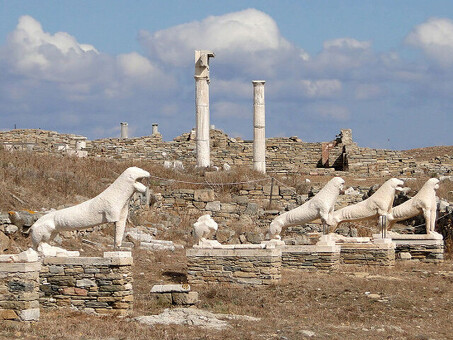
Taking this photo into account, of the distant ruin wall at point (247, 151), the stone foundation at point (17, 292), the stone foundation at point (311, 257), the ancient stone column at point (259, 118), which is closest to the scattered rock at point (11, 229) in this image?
the stone foundation at point (311, 257)

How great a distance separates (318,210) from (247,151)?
900 inches

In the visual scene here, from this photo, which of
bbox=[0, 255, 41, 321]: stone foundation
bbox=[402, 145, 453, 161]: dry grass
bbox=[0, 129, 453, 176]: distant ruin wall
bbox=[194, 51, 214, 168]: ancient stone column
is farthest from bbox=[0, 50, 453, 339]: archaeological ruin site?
bbox=[402, 145, 453, 161]: dry grass

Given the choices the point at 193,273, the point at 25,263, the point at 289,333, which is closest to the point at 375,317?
the point at 289,333

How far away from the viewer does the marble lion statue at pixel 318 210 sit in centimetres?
1803

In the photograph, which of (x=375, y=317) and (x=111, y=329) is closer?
(x=111, y=329)

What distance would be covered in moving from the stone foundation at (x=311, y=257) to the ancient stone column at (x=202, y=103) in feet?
54.7

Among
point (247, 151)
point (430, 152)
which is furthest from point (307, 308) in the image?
point (430, 152)

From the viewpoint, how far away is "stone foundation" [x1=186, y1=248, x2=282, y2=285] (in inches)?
616

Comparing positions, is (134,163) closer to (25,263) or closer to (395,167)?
(395,167)

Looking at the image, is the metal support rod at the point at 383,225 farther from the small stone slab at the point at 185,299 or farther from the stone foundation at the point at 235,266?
the small stone slab at the point at 185,299

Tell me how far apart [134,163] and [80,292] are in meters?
17.4

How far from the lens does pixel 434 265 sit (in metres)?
19.2

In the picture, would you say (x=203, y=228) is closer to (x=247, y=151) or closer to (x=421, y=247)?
(x=421, y=247)

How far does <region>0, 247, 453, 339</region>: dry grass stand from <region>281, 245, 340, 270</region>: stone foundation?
10.7 inches
